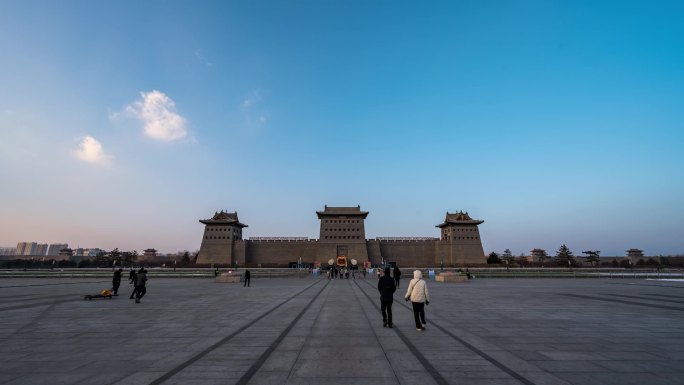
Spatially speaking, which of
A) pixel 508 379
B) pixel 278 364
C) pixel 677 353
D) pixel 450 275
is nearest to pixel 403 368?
pixel 508 379

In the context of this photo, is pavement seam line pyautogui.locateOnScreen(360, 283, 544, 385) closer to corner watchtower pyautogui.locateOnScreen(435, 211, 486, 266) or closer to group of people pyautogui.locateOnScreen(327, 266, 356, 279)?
group of people pyautogui.locateOnScreen(327, 266, 356, 279)

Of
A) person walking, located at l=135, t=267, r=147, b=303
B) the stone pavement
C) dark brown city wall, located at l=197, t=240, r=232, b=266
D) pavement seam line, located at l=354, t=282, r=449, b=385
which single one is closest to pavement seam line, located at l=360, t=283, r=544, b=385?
the stone pavement

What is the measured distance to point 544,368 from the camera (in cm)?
472

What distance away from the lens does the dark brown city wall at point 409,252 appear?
66375 mm

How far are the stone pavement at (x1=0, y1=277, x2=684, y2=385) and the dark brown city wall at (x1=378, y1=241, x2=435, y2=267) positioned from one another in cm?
5688

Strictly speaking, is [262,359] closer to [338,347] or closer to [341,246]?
[338,347]

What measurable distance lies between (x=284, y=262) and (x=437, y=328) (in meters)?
60.0

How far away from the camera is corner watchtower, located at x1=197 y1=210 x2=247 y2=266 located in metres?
64.0

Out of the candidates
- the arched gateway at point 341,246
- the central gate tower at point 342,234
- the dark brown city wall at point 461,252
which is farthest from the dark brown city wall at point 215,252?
the dark brown city wall at point 461,252

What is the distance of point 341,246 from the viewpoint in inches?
2584

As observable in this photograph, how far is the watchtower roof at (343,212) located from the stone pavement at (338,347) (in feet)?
186

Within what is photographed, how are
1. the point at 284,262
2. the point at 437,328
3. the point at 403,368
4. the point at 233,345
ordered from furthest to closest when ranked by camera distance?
the point at 284,262 → the point at 437,328 → the point at 233,345 → the point at 403,368

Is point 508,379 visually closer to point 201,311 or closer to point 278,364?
point 278,364

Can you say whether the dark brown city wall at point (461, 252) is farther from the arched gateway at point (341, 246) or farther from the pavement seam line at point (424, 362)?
the pavement seam line at point (424, 362)
